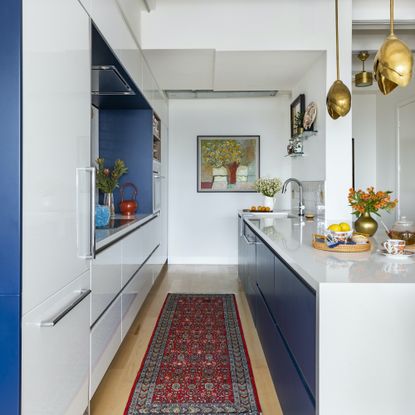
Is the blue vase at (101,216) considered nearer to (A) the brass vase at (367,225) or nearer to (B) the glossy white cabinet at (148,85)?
(B) the glossy white cabinet at (148,85)

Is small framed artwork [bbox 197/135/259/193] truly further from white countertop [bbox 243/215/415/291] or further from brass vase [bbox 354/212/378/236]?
white countertop [bbox 243/215/415/291]

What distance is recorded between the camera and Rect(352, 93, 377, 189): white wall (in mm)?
5648

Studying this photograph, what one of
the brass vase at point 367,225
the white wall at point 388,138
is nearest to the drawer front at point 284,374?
the brass vase at point 367,225

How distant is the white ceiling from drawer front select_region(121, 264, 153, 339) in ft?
6.56

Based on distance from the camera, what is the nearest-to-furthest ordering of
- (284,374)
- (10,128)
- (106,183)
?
(10,128), (284,374), (106,183)

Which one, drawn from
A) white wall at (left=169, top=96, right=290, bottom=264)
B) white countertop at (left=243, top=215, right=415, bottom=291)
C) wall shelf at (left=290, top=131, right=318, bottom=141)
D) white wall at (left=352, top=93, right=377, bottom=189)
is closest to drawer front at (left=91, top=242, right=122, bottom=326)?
white countertop at (left=243, top=215, right=415, bottom=291)

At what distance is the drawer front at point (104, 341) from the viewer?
1.89 m

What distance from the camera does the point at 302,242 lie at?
203 cm

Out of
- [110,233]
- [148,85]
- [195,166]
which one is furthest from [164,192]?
[110,233]

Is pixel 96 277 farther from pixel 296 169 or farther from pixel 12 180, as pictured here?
pixel 296 169

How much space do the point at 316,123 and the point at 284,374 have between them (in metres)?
2.65

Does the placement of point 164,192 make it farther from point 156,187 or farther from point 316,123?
point 316,123

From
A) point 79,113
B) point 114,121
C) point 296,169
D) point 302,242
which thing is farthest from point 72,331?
point 296,169

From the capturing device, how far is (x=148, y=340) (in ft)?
9.32
